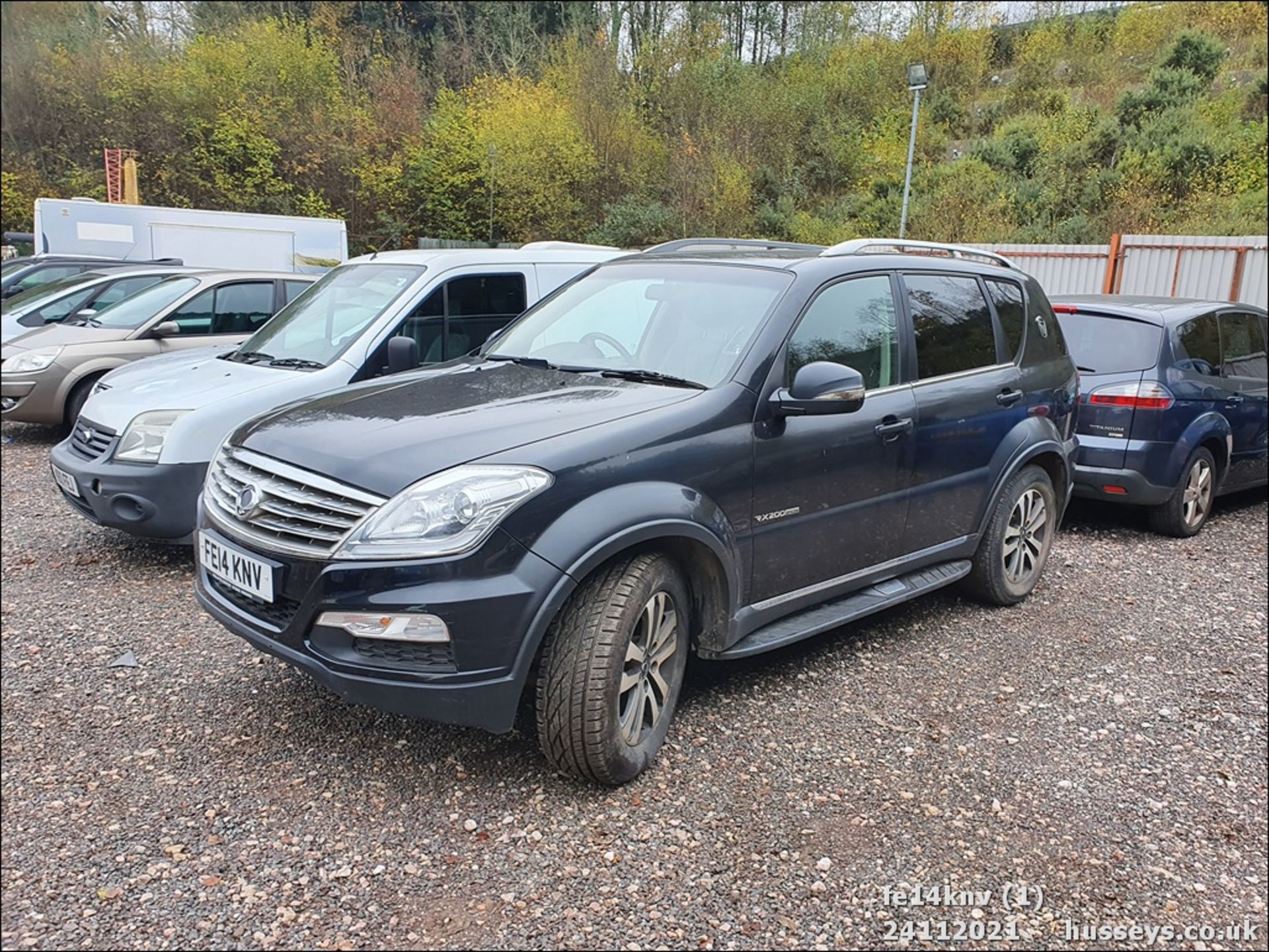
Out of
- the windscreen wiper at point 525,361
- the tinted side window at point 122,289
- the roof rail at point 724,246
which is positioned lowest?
the tinted side window at point 122,289

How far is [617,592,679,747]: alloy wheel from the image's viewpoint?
119 inches

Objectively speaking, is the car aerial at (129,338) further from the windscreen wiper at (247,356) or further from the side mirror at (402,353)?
the side mirror at (402,353)

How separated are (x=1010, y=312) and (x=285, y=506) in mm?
3833

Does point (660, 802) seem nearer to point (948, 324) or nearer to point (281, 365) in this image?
point (948, 324)

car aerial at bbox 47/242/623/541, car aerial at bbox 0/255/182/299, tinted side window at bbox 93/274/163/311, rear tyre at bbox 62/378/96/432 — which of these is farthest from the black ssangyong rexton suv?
car aerial at bbox 0/255/182/299

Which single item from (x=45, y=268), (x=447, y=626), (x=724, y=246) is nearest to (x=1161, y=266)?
(x=724, y=246)

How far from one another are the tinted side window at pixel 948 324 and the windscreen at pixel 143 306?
6600 millimetres

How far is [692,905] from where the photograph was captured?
248cm

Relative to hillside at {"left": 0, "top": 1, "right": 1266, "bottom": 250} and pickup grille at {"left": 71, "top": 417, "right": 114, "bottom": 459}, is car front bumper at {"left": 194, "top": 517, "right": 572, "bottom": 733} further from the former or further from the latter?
hillside at {"left": 0, "top": 1, "right": 1266, "bottom": 250}

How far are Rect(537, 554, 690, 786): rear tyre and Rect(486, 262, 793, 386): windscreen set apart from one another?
886mm

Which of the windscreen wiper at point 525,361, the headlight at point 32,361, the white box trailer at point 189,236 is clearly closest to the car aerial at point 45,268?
the white box trailer at point 189,236

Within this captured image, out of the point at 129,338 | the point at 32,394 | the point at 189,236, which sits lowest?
the point at 32,394

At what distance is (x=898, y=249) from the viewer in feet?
15.2

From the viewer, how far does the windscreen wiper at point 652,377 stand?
3.43 meters
